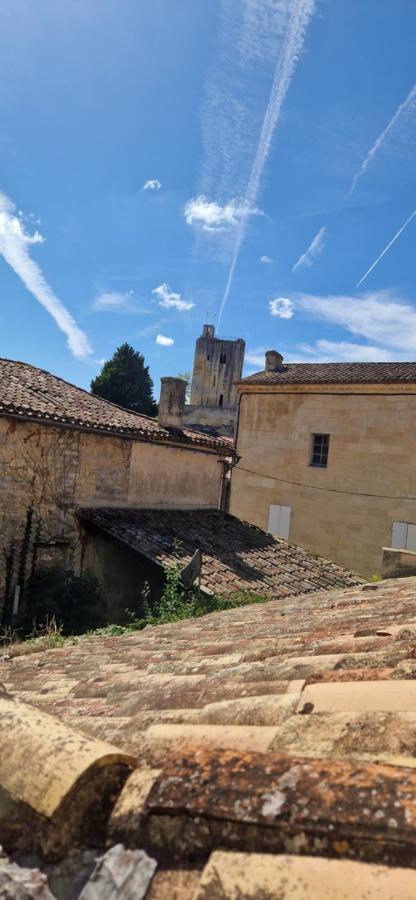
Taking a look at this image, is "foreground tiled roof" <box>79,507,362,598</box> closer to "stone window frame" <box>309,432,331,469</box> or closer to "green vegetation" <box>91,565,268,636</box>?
"green vegetation" <box>91,565,268,636</box>

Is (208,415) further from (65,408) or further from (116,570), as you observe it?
(116,570)

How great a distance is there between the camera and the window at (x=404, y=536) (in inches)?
701

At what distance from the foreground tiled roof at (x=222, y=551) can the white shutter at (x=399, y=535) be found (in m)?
5.25

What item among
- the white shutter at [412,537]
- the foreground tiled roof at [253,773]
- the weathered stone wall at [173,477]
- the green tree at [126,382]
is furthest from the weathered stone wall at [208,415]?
the foreground tiled roof at [253,773]

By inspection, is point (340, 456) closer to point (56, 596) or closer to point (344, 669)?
point (56, 596)

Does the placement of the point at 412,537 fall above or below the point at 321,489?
below

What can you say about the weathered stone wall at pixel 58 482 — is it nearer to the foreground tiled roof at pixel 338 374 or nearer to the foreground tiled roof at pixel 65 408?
the foreground tiled roof at pixel 65 408

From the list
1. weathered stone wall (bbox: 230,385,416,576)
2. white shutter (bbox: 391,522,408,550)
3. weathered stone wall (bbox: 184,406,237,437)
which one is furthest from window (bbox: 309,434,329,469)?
weathered stone wall (bbox: 184,406,237,437)

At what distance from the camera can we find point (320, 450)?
2009 centimetres

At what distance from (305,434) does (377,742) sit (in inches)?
744

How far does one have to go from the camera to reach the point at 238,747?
1.76m

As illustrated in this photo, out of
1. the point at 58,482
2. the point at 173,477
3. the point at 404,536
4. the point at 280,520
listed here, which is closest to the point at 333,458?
Result: the point at 280,520

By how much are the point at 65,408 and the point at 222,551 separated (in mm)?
4699

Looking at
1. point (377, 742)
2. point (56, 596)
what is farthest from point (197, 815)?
point (56, 596)
